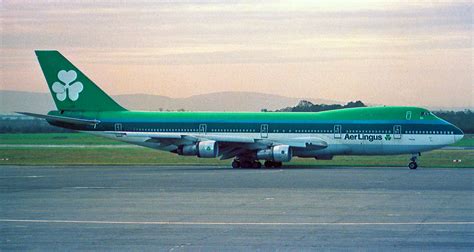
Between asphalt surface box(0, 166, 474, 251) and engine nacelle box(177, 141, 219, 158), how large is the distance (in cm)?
855

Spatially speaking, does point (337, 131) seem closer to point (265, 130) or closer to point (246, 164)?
point (265, 130)

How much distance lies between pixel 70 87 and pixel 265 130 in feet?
36.0

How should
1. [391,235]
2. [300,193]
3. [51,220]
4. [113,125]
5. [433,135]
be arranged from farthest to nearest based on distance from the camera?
1. [113,125]
2. [433,135]
3. [300,193]
4. [51,220]
5. [391,235]

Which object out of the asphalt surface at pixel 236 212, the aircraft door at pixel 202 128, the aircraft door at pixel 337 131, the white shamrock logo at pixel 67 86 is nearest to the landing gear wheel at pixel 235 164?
the aircraft door at pixel 202 128

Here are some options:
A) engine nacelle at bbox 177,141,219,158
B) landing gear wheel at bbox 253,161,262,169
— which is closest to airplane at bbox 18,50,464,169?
engine nacelle at bbox 177,141,219,158

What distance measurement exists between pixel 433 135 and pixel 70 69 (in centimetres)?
1945

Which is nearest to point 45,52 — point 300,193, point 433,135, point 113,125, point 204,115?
point 113,125

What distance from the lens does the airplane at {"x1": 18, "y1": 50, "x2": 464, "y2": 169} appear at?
46594 mm

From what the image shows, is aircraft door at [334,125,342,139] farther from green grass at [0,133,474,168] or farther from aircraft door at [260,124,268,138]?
aircraft door at [260,124,268,138]

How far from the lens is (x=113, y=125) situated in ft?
163

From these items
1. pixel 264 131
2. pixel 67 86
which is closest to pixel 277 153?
pixel 264 131

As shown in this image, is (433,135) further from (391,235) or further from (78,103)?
(391,235)

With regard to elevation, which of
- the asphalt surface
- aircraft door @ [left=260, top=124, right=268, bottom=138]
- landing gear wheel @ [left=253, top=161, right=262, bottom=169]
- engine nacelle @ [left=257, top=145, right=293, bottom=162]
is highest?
aircraft door @ [left=260, top=124, right=268, bottom=138]

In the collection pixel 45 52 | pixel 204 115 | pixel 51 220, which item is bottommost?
pixel 51 220
